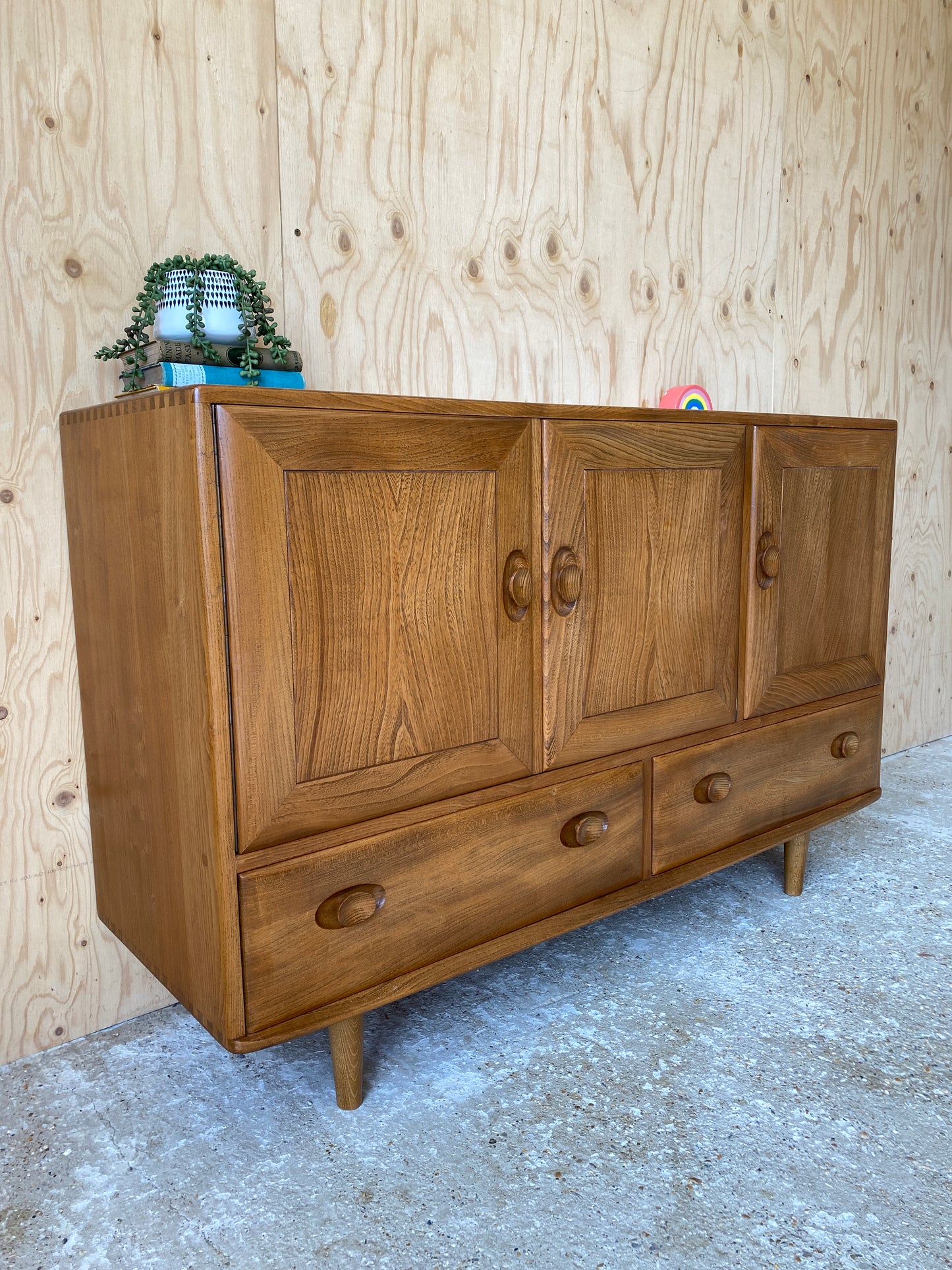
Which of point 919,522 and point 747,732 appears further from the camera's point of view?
point 919,522

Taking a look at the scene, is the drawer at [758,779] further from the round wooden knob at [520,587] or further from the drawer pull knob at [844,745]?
the round wooden knob at [520,587]

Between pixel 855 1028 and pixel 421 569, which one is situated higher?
pixel 421 569

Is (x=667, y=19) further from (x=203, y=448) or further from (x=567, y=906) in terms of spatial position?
(x=567, y=906)

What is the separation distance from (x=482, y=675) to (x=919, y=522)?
2130mm

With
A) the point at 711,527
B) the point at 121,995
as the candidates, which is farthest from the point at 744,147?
the point at 121,995

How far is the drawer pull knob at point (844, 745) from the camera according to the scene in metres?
1.92

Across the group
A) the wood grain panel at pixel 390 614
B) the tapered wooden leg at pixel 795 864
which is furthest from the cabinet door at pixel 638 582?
the tapered wooden leg at pixel 795 864

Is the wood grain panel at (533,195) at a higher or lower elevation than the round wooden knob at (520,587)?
higher

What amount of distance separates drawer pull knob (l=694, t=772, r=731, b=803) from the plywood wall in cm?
85

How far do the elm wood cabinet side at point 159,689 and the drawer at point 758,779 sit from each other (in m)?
0.74

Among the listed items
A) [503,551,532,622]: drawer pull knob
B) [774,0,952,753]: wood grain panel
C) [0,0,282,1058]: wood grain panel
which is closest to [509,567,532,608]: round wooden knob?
[503,551,532,622]: drawer pull knob

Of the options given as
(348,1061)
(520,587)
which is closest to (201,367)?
(520,587)

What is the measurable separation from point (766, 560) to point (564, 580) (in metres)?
0.49

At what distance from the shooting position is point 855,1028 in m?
1.52
